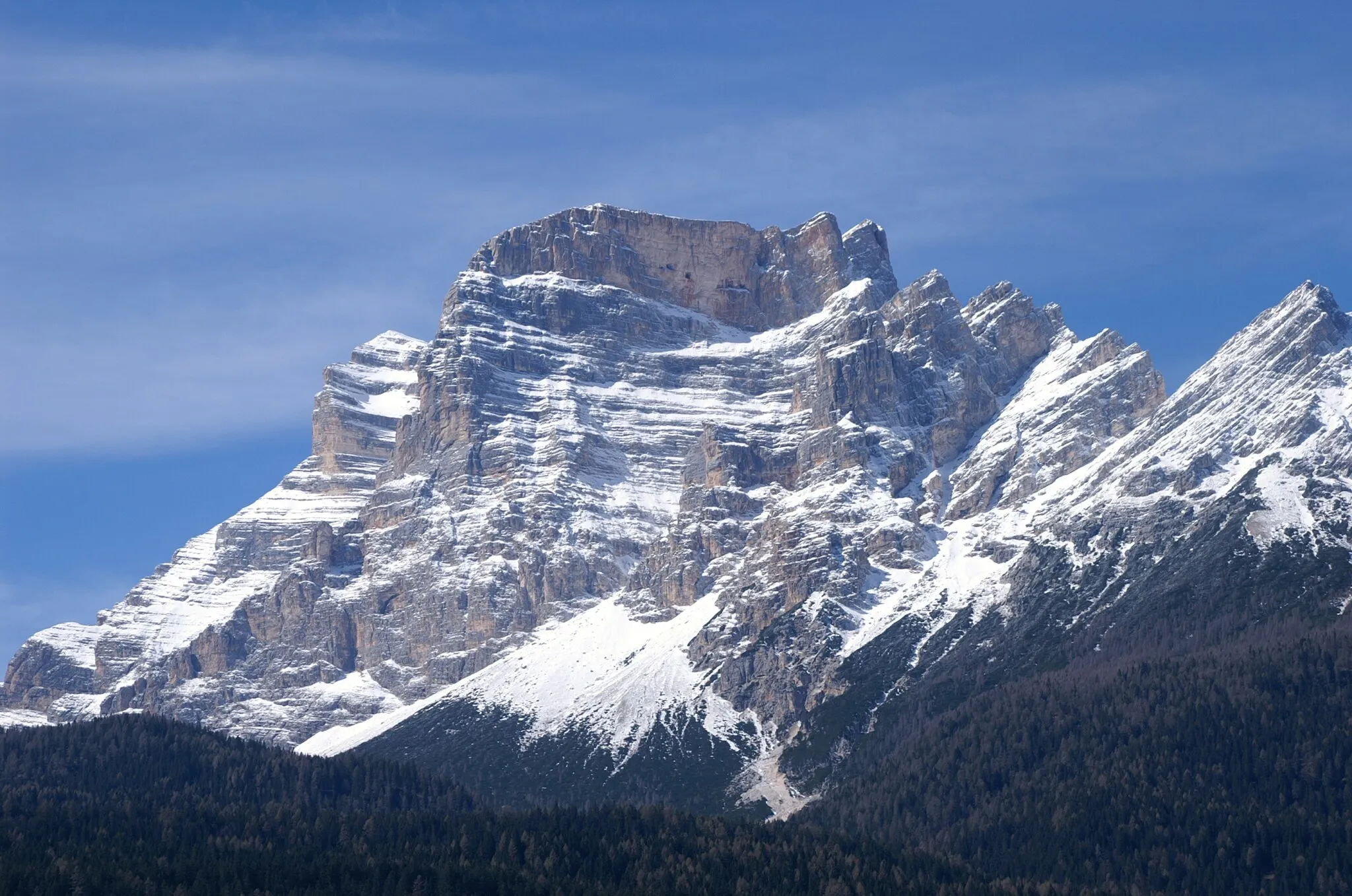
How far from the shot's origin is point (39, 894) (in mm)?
198875
